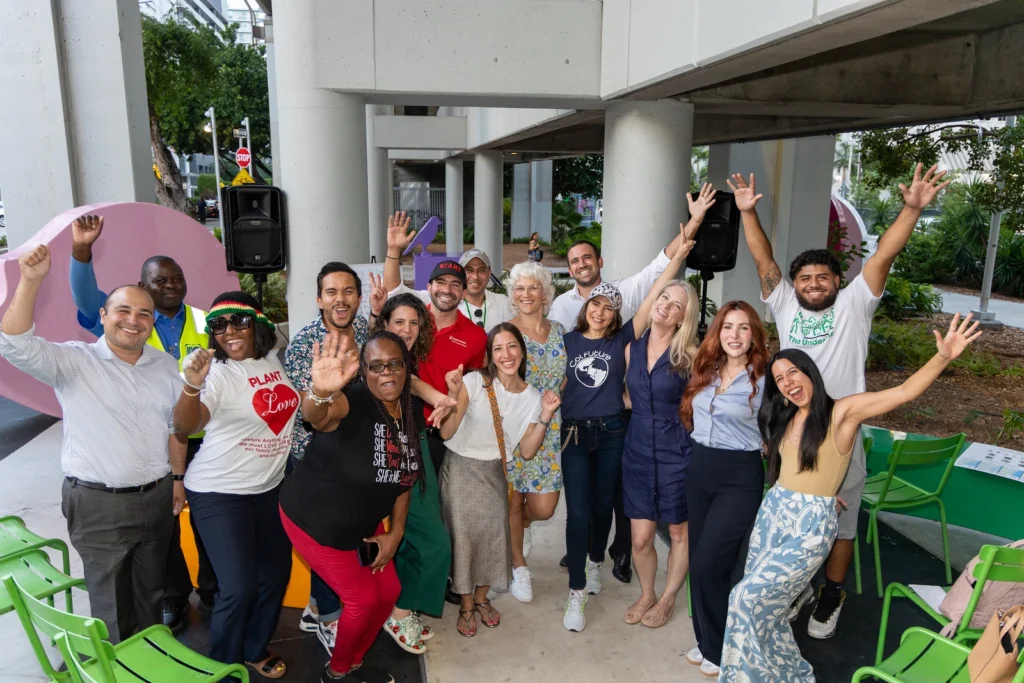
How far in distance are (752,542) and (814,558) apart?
24 centimetres

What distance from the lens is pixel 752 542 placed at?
2.81 metres

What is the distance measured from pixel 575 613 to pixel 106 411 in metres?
2.23

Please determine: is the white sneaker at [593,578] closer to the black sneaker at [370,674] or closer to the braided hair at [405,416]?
the black sneaker at [370,674]

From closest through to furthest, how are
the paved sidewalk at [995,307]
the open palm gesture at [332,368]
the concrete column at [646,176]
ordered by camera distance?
the open palm gesture at [332,368] < the concrete column at [646,176] < the paved sidewalk at [995,307]

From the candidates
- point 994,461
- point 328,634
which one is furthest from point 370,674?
point 994,461

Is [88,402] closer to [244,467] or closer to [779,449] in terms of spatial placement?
[244,467]

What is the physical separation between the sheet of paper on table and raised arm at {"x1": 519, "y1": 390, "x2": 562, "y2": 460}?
2.86 metres

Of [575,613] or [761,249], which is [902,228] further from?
[575,613]

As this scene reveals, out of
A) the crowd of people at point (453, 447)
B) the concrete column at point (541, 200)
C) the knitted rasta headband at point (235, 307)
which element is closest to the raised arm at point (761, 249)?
the crowd of people at point (453, 447)

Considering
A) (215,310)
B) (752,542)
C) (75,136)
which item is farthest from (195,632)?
(75,136)

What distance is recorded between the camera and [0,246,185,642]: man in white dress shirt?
2.54m

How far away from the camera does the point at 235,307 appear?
8.82 ft

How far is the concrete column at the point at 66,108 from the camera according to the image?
603 centimetres

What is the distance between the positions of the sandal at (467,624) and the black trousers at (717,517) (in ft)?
3.45
